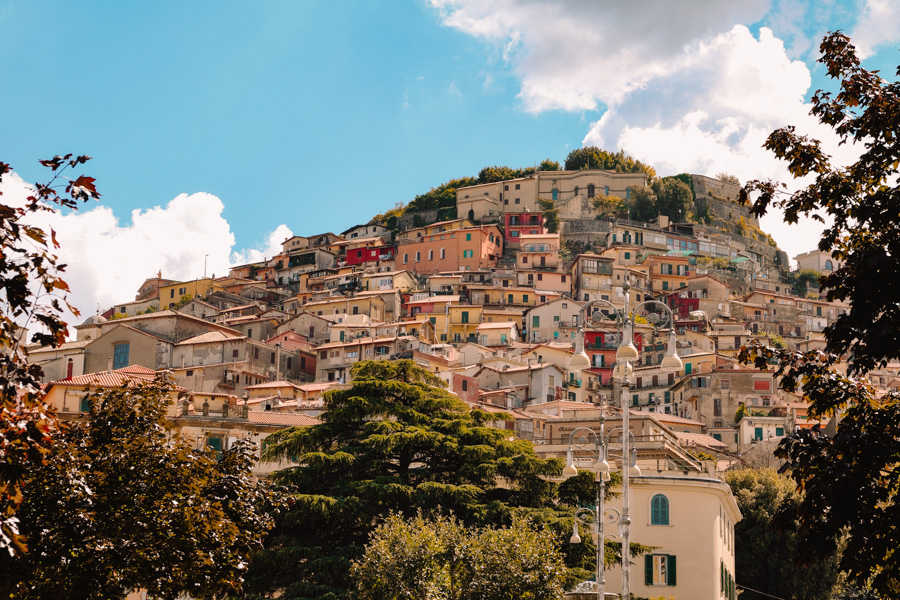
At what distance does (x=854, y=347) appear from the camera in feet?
37.2

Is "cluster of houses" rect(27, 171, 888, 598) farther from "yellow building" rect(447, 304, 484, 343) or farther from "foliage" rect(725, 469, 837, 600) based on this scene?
"foliage" rect(725, 469, 837, 600)

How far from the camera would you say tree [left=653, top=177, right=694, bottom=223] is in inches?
5586

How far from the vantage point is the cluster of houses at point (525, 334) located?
4741 centimetres

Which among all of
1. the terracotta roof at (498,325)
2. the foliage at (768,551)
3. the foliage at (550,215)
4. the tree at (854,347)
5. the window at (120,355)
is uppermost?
the foliage at (550,215)

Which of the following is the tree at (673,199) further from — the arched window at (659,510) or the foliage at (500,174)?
the arched window at (659,510)

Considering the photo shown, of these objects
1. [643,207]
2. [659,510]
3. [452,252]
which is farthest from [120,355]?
[643,207]

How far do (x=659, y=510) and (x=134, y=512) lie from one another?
2675 cm

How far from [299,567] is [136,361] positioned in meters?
47.6

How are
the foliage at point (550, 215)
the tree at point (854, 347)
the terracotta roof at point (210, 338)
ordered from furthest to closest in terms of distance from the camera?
1. the foliage at point (550, 215)
2. the terracotta roof at point (210, 338)
3. the tree at point (854, 347)

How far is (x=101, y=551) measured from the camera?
16.8 metres

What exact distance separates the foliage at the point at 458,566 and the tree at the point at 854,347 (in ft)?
56.7

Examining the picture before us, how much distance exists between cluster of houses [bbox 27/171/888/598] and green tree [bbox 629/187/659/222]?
2.35m

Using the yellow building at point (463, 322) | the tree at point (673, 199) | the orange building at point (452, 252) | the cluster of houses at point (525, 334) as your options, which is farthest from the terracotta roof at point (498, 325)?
the tree at point (673, 199)

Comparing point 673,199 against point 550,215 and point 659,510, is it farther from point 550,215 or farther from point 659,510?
point 659,510
